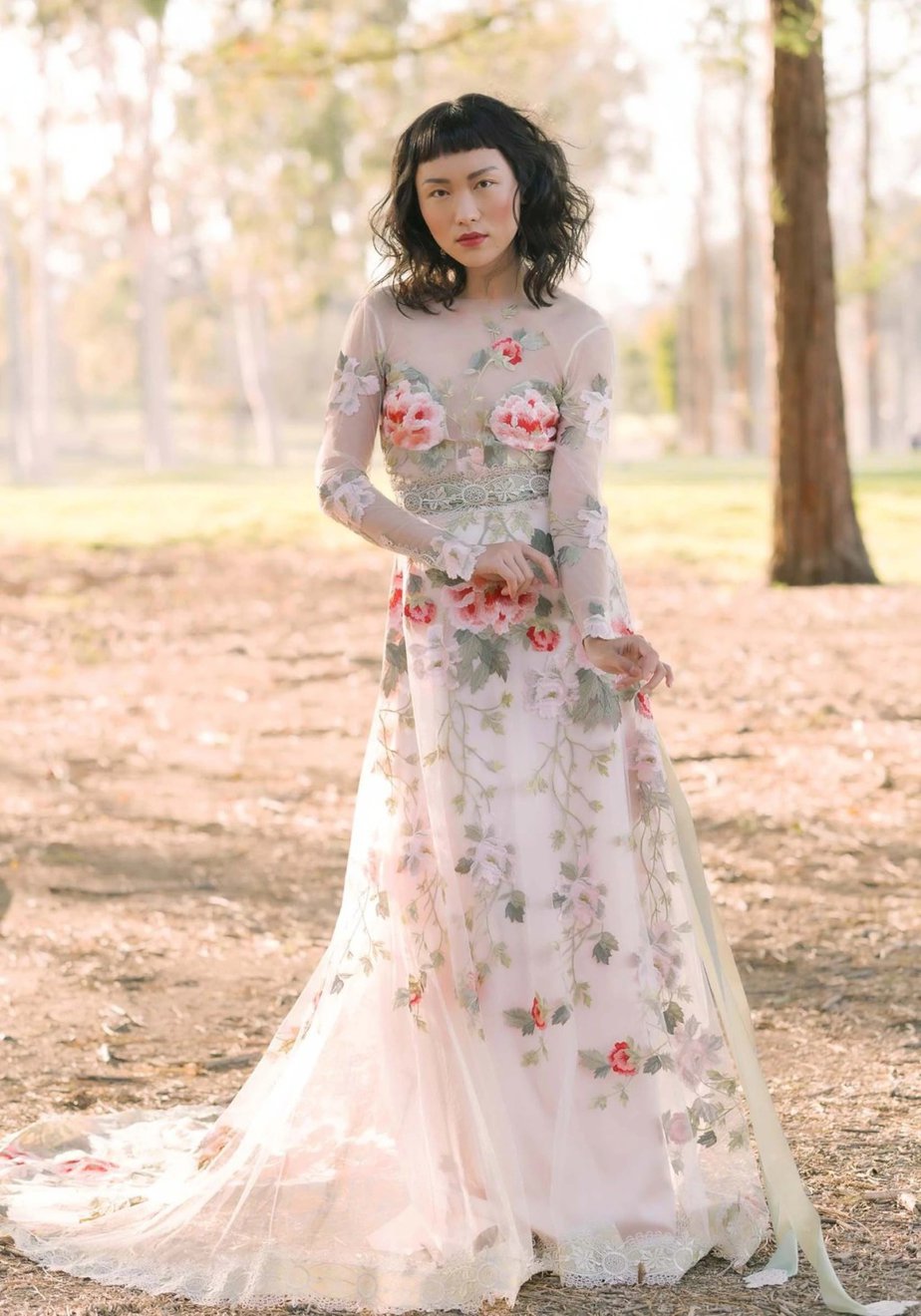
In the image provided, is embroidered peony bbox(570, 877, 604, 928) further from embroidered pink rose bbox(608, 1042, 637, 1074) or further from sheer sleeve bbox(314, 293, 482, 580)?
sheer sleeve bbox(314, 293, 482, 580)

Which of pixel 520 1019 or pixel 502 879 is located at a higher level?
pixel 502 879

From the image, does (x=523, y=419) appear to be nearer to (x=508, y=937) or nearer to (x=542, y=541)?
(x=542, y=541)

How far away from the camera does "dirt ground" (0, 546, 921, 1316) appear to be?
3.72 m

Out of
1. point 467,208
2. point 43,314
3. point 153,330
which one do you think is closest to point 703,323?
point 153,330

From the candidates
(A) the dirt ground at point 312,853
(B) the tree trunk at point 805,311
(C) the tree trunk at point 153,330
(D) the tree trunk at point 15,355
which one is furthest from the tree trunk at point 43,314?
(B) the tree trunk at point 805,311

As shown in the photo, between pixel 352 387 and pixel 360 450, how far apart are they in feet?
0.36

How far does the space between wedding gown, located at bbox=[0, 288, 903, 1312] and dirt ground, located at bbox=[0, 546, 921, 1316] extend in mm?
138

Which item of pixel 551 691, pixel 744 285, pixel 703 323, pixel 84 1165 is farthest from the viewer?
pixel 703 323

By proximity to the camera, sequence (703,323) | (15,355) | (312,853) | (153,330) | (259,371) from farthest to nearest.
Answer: (15,355), (259,371), (703,323), (153,330), (312,853)

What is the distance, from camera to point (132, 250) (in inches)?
1667

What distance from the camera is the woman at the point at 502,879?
9.81 ft

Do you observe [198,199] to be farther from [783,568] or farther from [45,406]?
[783,568]

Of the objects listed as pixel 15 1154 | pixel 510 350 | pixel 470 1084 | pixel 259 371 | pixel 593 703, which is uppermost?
pixel 259 371

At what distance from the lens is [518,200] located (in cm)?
305
